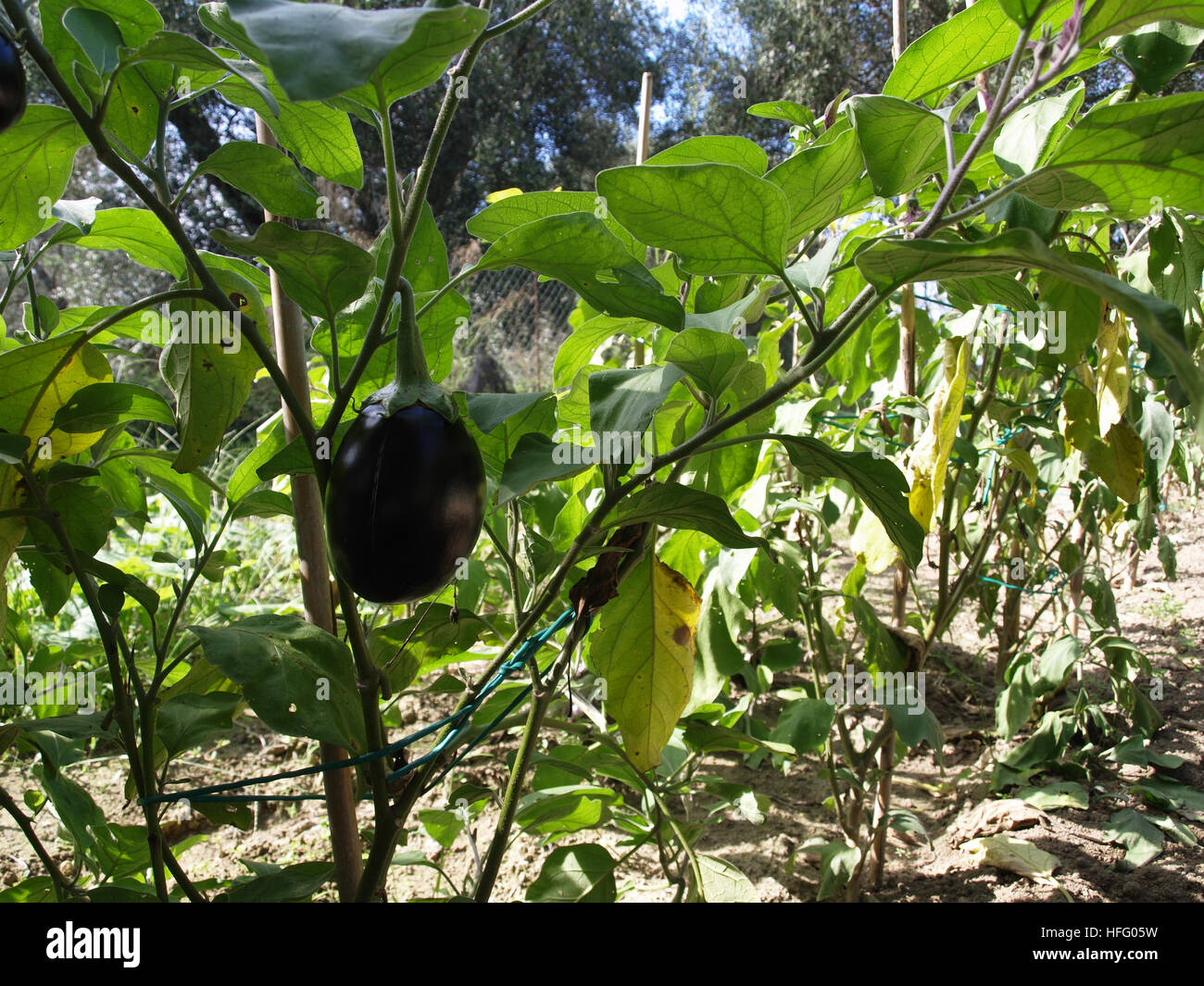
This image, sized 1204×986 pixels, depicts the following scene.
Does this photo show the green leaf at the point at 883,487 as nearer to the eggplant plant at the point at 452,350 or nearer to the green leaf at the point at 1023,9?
the eggplant plant at the point at 452,350

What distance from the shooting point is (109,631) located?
0.49 meters

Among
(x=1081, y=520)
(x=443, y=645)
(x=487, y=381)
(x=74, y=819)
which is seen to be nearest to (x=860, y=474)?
(x=443, y=645)

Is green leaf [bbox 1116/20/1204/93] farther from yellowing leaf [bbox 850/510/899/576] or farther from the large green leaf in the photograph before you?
yellowing leaf [bbox 850/510/899/576]

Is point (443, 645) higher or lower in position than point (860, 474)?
lower

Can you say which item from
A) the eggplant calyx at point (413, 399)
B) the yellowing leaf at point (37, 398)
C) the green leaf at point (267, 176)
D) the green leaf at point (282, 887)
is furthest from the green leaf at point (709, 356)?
the green leaf at point (282, 887)

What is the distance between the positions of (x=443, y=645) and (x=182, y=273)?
300 mm

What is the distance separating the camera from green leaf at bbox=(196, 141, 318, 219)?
1.45ft

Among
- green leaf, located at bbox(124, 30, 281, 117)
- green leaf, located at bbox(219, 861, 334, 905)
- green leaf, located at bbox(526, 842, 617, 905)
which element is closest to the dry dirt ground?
green leaf, located at bbox(526, 842, 617, 905)

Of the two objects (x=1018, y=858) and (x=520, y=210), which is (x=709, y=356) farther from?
(x=1018, y=858)

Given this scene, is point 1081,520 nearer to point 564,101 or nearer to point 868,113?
point 868,113

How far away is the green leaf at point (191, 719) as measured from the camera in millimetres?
511

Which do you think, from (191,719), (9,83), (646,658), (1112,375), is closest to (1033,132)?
(1112,375)

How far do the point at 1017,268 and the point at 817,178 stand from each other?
0.14 meters

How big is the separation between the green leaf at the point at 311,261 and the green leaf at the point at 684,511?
178mm
